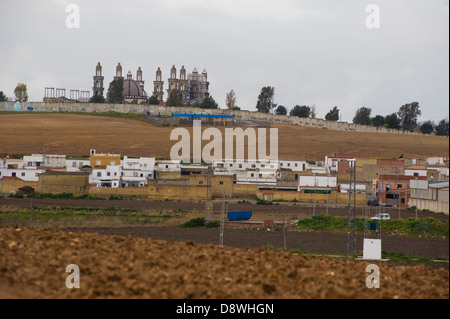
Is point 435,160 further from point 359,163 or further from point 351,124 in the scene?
point 351,124

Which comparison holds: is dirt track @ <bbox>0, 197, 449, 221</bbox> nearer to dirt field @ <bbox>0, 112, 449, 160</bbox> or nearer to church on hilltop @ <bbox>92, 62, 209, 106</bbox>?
dirt field @ <bbox>0, 112, 449, 160</bbox>

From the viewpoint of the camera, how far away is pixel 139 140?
198 ft

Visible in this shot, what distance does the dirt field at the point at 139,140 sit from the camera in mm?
55844

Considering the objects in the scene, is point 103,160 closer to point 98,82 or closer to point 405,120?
point 405,120

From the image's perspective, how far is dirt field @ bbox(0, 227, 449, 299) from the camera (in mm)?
6918

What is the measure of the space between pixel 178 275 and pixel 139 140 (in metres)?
53.6

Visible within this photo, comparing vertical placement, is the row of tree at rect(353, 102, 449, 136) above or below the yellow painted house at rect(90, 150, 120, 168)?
above

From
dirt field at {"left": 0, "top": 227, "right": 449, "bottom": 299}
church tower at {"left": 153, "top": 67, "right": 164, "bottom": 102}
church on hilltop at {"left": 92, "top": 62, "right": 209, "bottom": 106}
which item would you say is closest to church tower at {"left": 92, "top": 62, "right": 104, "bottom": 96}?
church on hilltop at {"left": 92, "top": 62, "right": 209, "bottom": 106}

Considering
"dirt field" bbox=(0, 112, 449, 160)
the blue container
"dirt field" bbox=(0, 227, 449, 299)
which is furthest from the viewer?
"dirt field" bbox=(0, 112, 449, 160)

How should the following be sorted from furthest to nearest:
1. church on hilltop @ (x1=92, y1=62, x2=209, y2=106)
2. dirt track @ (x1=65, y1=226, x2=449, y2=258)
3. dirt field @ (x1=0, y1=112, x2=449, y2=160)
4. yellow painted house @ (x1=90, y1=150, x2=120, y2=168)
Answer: church on hilltop @ (x1=92, y1=62, x2=209, y2=106) < dirt field @ (x1=0, y1=112, x2=449, y2=160) < yellow painted house @ (x1=90, y1=150, x2=120, y2=168) < dirt track @ (x1=65, y1=226, x2=449, y2=258)

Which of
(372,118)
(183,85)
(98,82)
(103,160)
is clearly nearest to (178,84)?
(183,85)

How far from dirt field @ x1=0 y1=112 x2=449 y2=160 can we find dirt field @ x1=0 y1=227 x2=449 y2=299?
142ft

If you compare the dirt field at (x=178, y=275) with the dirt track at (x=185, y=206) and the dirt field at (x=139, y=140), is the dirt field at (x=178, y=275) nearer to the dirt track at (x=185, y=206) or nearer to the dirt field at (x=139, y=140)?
the dirt track at (x=185, y=206)

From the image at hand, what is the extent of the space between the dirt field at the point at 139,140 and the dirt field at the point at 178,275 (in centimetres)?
4342
